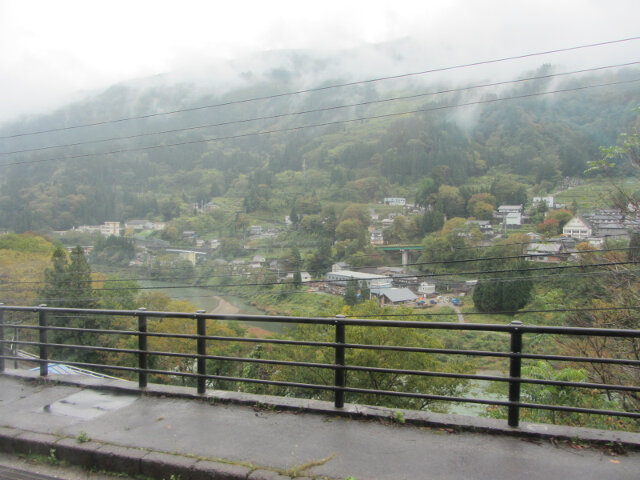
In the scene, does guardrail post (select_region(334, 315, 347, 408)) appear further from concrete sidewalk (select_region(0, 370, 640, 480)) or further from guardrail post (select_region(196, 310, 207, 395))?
guardrail post (select_region(196, 310, 207, 395))

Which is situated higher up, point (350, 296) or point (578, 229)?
point (578, 229)

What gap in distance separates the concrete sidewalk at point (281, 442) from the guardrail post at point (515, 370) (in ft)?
0.41

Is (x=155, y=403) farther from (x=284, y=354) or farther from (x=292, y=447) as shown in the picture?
(x=284, y=354)

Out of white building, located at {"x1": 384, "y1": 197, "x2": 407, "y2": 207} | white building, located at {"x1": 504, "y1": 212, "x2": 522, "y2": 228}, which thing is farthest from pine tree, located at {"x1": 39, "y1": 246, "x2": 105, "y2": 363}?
white building, located at {"x1": 384, "y1": 197, "x2": 407, "y2": 207}

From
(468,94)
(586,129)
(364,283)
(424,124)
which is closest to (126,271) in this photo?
(364,283)

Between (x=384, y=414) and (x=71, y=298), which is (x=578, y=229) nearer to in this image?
(x=384, y=414)

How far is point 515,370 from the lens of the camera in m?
3.60

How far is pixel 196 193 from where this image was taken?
95812mm

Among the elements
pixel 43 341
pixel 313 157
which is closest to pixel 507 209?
pixel 43 341

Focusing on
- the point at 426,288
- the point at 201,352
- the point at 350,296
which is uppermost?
the point at 201,352

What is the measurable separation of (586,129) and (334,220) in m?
35.4

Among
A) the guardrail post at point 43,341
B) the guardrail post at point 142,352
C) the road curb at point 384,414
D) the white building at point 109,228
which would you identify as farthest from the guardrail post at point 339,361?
the white building at point 109,228

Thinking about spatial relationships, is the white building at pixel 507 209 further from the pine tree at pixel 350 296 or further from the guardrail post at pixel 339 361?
the guardrail post at pixel 339 361

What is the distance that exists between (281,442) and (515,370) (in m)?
2.07
